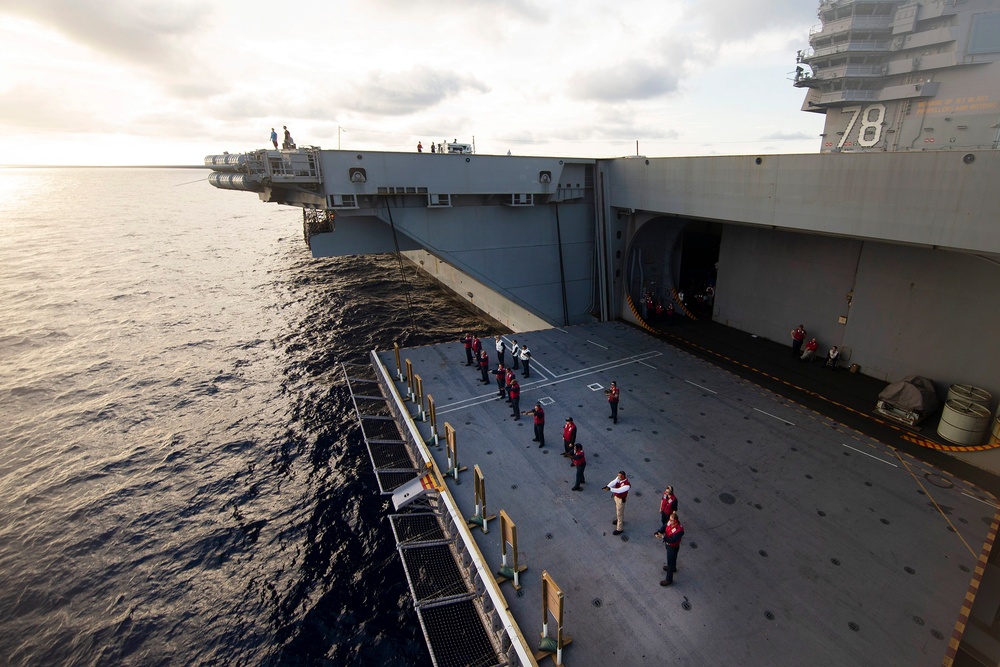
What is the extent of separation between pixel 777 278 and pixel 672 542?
16037 mm

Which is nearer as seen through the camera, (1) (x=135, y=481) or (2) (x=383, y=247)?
(1) (x=135, y=481)

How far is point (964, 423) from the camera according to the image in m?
13.1

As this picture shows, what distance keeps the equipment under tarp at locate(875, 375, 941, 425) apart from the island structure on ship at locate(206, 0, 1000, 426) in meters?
0.94

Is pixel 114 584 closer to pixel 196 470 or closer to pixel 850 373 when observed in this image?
pixel 196 470

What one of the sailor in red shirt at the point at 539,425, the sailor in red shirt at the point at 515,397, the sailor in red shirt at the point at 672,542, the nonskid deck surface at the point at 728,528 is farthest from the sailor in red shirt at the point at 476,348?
the sailor in red shirt at the point at 672,542

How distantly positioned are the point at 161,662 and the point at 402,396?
9.29 meters

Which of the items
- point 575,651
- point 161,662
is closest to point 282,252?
point 161,662

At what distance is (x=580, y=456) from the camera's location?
11391 millimetres

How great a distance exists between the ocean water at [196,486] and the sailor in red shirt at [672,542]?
18.4 ft

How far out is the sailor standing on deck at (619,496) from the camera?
9898mm

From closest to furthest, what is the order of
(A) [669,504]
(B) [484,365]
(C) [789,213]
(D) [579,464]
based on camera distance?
(A) [669,504]
(D) [579,464]
(C) [789,213]
(B) [484,365]

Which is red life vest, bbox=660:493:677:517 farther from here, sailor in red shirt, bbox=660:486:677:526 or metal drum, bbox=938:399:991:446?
metal drum, bbox=938:399:991:446

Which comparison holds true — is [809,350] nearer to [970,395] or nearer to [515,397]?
[970,395]

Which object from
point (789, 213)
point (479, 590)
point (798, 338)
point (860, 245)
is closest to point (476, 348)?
point (479, 590)
